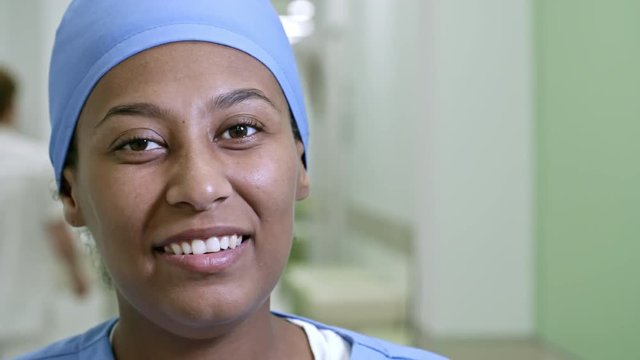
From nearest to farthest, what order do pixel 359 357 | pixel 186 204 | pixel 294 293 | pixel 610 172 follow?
pixel 186 204 < pixel 359 357 < pixel 610 172 < pixel 294 293

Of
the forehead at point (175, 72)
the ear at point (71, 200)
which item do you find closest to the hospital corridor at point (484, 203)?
the ear at point (71, 200)

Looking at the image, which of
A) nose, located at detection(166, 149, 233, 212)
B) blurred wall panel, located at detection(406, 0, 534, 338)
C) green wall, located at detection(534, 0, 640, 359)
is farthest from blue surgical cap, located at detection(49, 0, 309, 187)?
blurred wall panel, located at detection(406, 0, 534, 338)

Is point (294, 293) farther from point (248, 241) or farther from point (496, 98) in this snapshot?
point (248, 241)

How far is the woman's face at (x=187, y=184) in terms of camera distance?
734mm

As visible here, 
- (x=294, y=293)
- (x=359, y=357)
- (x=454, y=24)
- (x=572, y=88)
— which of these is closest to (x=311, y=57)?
(x=294, y=293)

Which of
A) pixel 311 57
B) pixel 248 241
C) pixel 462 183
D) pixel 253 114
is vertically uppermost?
pixel 253 114

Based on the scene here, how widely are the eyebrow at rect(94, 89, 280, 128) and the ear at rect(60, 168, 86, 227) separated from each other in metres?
0.12

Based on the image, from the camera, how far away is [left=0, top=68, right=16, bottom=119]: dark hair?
2416 mm

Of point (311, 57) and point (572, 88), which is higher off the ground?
point (572, 88)

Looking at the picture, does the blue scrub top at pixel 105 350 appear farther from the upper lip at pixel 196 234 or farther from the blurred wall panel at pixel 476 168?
the blurred wall panel at pixel 476 168

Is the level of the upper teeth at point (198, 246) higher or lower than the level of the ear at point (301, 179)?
higher

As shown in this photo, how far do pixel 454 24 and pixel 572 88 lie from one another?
0.38 m

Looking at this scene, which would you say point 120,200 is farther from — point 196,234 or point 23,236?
point 23,236

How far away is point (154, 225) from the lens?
0.74 meters
